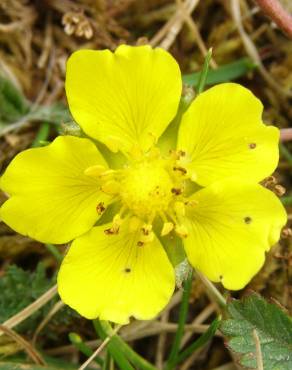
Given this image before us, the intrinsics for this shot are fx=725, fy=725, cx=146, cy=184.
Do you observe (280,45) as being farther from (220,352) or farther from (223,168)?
(220,352)

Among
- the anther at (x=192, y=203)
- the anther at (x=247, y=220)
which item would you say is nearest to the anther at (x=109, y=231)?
the anther at (x=192, y=203)

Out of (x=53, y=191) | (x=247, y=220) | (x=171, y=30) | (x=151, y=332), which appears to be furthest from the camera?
(x=171, y=30)

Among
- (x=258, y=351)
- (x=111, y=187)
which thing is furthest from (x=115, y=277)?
(x=258, y=351)

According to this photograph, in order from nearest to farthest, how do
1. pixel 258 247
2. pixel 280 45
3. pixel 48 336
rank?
1. pixel 258 247
2. pixel 48 336
3. pixel 280 45

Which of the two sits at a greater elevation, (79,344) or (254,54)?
(254,54)

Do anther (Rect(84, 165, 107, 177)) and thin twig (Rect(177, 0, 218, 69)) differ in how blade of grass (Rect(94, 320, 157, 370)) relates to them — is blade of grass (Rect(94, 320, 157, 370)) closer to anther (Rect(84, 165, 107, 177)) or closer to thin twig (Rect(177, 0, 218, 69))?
anther (Rect(84, 165, 107, 177))

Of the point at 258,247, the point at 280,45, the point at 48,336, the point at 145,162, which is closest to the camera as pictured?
the point at 258,247

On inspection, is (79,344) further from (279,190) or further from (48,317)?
(279,190)

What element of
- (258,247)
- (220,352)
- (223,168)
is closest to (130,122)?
(223,168)
